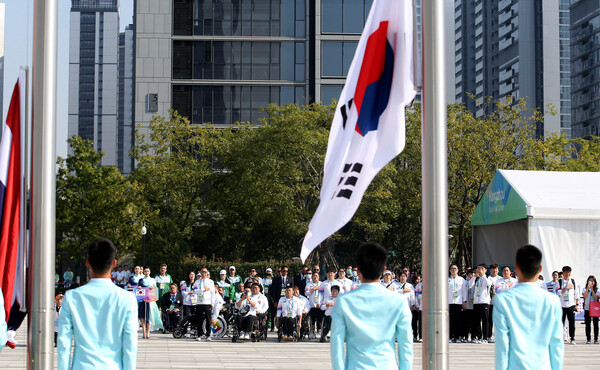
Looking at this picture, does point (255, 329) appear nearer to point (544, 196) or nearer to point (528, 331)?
point (544, 196)

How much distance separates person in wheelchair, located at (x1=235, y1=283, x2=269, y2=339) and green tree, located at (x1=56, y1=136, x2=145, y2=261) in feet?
80.1

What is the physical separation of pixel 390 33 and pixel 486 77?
458ft

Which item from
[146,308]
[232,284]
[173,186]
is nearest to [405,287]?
[232,284]

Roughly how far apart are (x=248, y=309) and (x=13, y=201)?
48.9 feet

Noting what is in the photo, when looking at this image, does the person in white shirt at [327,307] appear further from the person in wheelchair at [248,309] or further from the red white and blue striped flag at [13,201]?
the red white and blue striped flag at [13,201]

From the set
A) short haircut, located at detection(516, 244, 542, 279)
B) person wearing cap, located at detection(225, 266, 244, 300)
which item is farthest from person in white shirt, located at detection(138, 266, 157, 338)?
short haircut, located at detection(516, 244, 542, 279)

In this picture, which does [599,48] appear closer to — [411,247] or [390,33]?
[411,247]

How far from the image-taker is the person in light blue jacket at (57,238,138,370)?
5551mm

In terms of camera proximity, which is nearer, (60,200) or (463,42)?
(60,200)

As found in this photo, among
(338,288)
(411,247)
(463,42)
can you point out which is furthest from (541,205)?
(463,42)

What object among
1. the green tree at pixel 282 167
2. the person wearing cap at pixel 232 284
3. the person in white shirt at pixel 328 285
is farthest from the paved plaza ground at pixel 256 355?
the green tree at pixel 282 167

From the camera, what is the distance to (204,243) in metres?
51.6

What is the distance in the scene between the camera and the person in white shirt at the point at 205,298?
2198 cm

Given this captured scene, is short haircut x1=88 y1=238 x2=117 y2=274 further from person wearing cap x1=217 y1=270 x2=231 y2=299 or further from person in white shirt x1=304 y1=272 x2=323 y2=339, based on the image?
person wearing cap x1=217 y1=270 x2=231 y2=299
